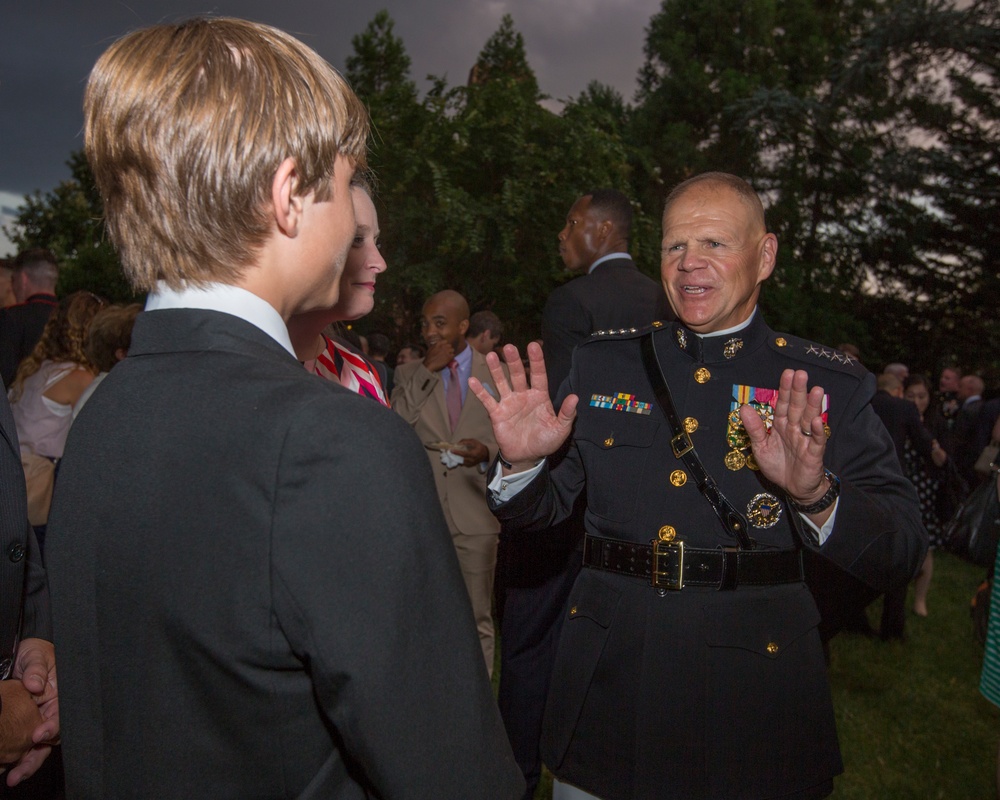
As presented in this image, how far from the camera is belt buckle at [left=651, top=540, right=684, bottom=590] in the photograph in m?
2.05

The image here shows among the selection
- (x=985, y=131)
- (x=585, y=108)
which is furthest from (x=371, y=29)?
(x=985, y=131)

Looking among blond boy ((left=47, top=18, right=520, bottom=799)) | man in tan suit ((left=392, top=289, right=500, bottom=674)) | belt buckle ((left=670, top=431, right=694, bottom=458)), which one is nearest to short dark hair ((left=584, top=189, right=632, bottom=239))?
man in tan suit ((left=392, top=289, right=500, bottom=674))

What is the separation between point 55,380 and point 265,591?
407 cm

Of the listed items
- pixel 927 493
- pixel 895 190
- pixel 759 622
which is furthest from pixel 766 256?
pixel 895 190

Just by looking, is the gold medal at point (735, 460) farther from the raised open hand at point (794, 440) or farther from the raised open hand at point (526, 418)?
the raised open hand at point (526, 418)

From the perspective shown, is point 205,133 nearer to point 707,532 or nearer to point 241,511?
point 241,511

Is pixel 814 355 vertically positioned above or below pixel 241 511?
above

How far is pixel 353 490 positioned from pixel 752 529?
1.50m

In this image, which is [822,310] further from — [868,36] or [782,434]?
[782,434]

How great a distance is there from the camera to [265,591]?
88cm

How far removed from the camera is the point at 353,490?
88cm

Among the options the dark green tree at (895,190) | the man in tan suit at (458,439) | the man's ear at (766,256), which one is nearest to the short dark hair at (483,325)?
the man in tan suit at (458,439)

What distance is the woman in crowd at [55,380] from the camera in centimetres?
420

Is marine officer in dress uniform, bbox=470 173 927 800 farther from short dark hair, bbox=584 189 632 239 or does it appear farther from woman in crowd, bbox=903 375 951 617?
woman in crowd, bbox=903 375 951 617
